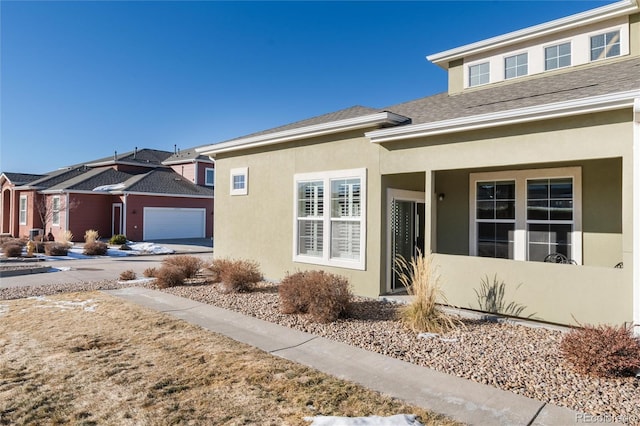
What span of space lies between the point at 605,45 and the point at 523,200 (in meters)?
4.29

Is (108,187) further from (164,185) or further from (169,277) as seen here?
(169,277)

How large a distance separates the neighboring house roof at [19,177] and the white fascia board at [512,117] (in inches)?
1259

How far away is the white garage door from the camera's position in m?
26.4

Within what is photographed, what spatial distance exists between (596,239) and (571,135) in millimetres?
2507

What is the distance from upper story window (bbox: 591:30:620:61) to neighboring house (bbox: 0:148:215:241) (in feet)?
80.7

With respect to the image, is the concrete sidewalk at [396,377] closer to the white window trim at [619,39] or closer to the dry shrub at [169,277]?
the dry shrub at [169,277]

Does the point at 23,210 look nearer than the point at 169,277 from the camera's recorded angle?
No

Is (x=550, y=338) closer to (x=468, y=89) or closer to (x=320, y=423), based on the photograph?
(x=320, y=423)

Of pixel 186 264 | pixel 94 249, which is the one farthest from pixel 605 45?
pixel 94 249

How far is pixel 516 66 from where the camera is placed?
405 inches

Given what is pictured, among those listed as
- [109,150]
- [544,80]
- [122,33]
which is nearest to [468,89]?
[544,80]

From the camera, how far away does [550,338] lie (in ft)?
19.0

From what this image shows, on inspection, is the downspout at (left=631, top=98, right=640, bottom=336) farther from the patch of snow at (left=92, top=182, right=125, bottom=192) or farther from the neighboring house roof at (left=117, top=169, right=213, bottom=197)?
the patch of snow at (left=92, top=182, right=125, bottom=192)

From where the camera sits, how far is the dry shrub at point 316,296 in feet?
22.5
